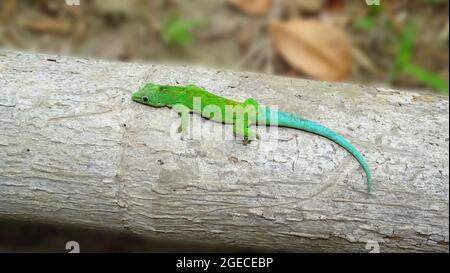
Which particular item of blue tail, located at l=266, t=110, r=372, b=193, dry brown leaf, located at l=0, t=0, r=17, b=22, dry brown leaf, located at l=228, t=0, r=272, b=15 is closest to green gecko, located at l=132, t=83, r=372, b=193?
blue tail, located at l=266, t=110, r=372, b=193

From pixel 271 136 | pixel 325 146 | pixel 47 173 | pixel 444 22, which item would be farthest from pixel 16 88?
pixel 444 22

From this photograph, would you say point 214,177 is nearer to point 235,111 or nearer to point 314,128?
point 235,111

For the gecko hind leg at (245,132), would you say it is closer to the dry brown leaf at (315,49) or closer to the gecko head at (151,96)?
the gecko head at (151,96)

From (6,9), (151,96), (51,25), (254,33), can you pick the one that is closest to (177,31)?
(254,33)

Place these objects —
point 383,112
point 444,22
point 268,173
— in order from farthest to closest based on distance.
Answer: point 444,22, point 383,112, point 268,173

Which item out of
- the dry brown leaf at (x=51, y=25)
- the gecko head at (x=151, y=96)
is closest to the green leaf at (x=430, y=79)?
the gecko head at (x=151, y=96)

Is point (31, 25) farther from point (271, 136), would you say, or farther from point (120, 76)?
point (271, 136)
